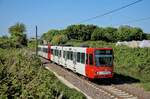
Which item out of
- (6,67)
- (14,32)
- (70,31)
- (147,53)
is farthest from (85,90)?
(70,31)

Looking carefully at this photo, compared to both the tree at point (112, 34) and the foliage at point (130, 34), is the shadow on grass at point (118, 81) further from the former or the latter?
the foliage at point (130, 34)

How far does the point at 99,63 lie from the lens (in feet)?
78.3

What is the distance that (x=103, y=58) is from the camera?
23.9 metres

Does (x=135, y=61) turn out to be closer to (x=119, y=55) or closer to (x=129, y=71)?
(x=129, y=71)

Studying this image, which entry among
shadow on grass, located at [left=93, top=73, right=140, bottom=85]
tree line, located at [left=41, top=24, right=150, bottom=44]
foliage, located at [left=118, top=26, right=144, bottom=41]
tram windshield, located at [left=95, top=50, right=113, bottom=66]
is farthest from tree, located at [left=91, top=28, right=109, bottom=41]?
tram windshield, located at [left=95, top=50, right=113, bottom=66]

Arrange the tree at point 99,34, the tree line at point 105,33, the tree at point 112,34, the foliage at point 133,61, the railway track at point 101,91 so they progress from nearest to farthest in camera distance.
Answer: the railway track at point 101,91, the foliage at point 133,61, the tree at point 99,34, the tree line at point 105,33, the tree at point 112,34

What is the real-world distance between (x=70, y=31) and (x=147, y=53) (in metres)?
94.3

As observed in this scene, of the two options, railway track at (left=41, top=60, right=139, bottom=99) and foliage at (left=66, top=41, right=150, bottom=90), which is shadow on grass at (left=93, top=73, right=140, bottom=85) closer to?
railway track at (left=41, top=60, right=139, bottom=99)

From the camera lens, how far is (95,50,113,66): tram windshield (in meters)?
23.8

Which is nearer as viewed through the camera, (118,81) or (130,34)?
(118,81)

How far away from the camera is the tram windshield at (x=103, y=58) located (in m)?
23.8

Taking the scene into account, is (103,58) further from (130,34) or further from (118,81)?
(130,34)

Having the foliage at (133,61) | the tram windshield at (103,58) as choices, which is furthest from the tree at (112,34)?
the tram windshield at (103,58)

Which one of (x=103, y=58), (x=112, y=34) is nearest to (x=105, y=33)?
(x=112, y=34)
